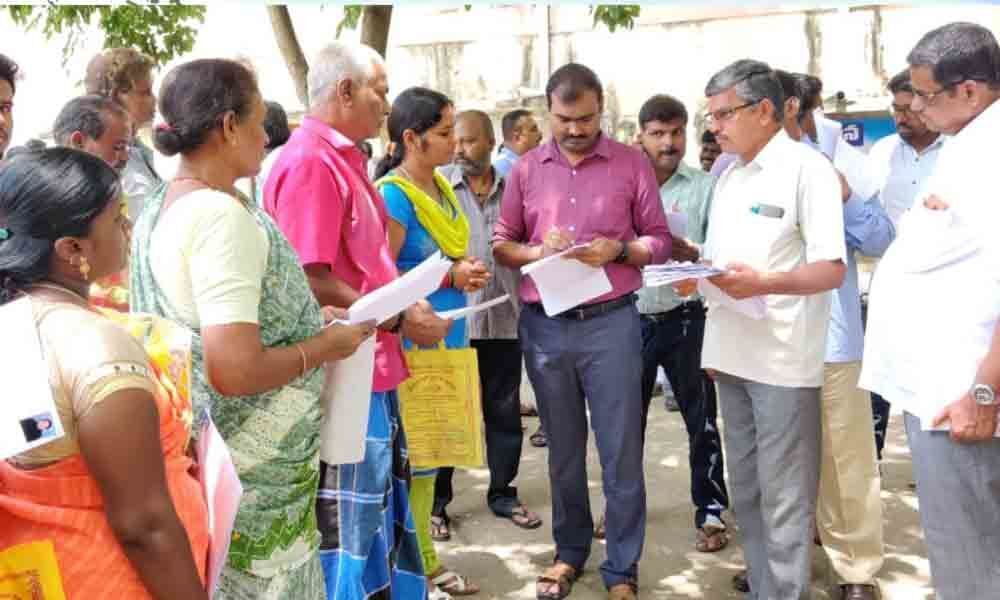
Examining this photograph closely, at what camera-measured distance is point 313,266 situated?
118 inches

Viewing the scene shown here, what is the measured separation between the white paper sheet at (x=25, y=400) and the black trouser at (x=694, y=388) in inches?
137

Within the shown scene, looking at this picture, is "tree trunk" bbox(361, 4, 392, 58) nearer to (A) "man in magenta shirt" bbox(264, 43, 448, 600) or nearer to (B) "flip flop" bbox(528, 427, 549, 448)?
(B) "flip flop" bbox(528, 427, 549, 448)

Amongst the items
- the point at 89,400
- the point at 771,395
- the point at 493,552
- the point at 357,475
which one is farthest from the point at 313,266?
the point at 493,552

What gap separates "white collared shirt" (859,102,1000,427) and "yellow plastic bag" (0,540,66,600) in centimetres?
216

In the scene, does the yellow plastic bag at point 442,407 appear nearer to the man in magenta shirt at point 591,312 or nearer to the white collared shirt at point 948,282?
the man in magenta shirt at point 591,312

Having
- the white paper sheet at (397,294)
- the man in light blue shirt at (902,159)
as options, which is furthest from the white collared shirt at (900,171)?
the white paper sheet at (397,294)

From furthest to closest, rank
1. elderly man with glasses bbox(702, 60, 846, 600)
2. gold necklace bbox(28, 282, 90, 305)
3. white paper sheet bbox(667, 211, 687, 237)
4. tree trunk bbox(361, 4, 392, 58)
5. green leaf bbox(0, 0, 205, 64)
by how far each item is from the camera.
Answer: green leaf bbox(0, 0, 205, 64) < tree trunk bbox(361, 4, 392, 58) < white paper sheet bbox(667, 211, 687, 237) < elderly man with glasses bbox(702, 60, 846, 600) < gold necklace bbox(28, 282, 90, 305)

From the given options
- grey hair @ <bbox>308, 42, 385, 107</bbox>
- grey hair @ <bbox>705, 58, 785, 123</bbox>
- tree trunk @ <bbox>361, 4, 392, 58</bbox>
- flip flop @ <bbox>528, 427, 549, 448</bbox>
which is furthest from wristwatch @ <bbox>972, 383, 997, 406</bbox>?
tree trunk @ <bbox>361, 4, 392, 58</bbox>

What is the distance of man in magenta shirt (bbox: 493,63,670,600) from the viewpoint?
405cm

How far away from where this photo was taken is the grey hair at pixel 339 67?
319cm

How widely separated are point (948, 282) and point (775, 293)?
76 cm

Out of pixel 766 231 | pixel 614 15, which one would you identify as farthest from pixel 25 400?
pixel 614 15

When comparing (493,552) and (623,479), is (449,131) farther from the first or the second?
(493,552)

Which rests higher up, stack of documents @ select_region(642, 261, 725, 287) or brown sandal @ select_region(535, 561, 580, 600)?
stack of documents @ select_region(642, 261, 725, 287)
